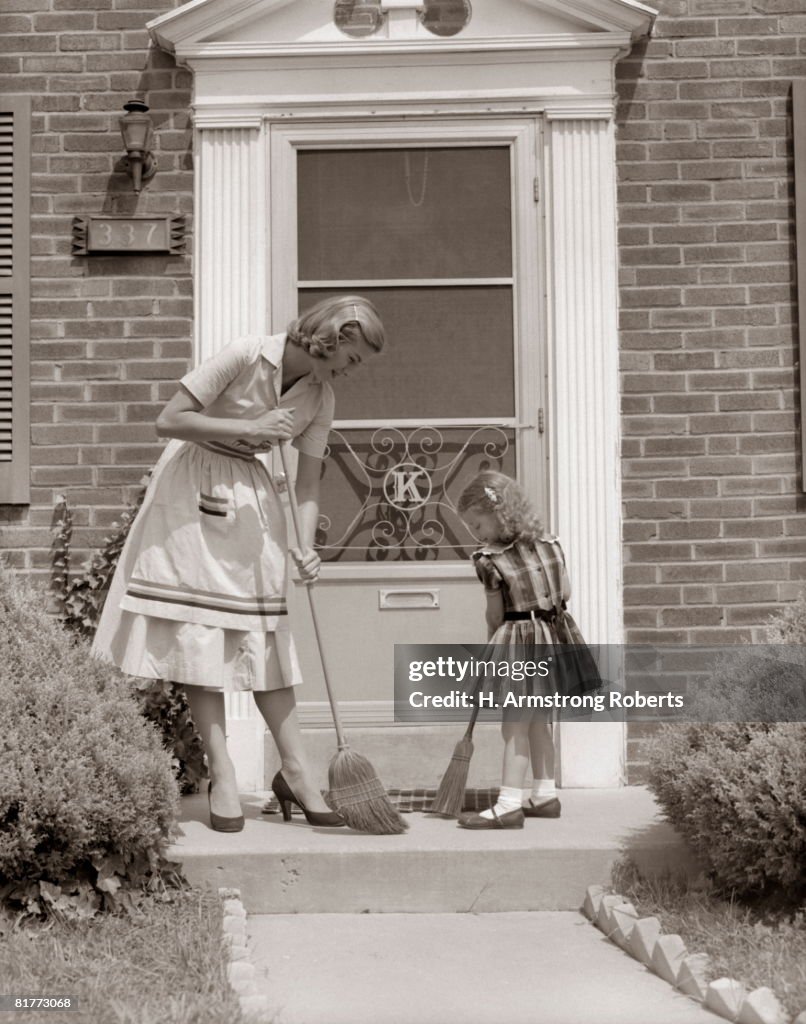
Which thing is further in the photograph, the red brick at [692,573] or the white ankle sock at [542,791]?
the red brick at [692,573]

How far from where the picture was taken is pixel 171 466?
4074mm

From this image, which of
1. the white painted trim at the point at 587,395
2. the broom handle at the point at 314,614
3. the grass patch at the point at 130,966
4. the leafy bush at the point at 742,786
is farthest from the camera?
the white painted trim at the point at 587,395

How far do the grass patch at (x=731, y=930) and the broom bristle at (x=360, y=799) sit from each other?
71 cm

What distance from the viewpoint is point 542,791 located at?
14.1 ft

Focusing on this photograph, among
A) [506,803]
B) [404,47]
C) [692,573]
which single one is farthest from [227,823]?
[404,47]

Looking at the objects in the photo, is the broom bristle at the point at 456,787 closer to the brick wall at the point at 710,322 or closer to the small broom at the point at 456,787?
the small broom at the point at 456,787

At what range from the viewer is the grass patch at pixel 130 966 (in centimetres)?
269

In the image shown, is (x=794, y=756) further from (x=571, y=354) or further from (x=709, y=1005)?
(x=571, y=354)

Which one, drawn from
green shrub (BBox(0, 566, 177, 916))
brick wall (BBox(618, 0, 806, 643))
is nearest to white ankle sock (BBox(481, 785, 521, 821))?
green shrub (BBox(0, 566, 177, 916))

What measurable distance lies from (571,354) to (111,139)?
214cm

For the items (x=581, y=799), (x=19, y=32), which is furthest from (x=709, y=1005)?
(x=19, y=32)

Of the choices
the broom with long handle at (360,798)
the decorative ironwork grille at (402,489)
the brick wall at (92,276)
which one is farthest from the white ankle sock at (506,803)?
the brick wall at (92,276)

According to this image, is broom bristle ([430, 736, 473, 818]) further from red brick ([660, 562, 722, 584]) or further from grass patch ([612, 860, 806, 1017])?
red brick ([660, 562, 722, 584])

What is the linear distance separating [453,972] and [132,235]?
333cm
